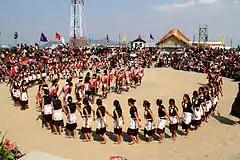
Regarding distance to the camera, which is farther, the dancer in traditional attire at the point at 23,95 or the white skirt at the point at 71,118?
the dancer in traditional attire at the point at 23,95

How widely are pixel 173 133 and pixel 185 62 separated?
68.1ft

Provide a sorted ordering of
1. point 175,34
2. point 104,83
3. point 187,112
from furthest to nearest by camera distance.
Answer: point 175,34 < point 104,83 < point 187,112

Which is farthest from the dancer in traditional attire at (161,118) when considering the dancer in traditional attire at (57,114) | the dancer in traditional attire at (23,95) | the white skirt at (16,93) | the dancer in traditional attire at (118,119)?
the white skirt at (16,93)

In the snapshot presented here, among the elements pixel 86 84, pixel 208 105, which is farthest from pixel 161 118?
pixel 86 84

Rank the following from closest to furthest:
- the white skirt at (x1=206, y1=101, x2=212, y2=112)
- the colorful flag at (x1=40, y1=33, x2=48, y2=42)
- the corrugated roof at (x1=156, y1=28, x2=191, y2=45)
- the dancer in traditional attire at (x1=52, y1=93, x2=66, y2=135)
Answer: the dancer in traditional attire at (x1=52, y1=93, x2=66, y2=135), the white skirt at (x1=206, y1=101, x2=212, y2=112), the colorful flag at (x1=40, y1=33, x2=48, y2=42), the corrugated roof at (x1=156, y1=28, x2=191, y2=45)

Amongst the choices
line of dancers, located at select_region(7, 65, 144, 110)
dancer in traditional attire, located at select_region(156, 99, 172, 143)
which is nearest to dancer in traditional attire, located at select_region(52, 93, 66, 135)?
line of dancers, located at select_region(7, 65, 144, 110)

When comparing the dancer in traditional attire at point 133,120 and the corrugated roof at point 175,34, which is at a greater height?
the corrugated roof at point 175,34

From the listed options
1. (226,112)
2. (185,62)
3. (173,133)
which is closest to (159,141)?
(173,133)

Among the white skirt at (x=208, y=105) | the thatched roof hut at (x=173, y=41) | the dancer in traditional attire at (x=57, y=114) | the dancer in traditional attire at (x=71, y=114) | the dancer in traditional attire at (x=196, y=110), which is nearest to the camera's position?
the dancer in traditional attire at (x=71, y=114)

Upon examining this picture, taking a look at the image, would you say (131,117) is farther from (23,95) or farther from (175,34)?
(175,34)

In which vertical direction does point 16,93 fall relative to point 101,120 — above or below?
above

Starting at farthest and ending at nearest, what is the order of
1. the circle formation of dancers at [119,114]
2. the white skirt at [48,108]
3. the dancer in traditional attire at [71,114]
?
the white skirt at [48,108], the dancer in traditional attire at [71,114], the circle formation of dancers at [119,114]

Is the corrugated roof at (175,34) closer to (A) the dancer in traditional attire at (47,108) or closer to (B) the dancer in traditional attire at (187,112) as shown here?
(B) the dancer in traditional attire at (187,112)

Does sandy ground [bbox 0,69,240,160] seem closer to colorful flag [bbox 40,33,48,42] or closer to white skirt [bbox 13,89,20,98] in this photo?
white skirt [bbox 13,89,20,98]
